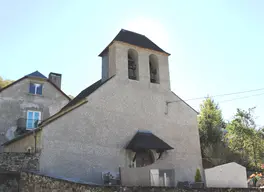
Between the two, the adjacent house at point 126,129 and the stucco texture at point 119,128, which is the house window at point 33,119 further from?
the stucco texture at point 119,128

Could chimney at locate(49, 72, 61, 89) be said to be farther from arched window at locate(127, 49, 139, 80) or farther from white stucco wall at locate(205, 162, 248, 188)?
white stucco wall at locate(205, 162, 248, 188)

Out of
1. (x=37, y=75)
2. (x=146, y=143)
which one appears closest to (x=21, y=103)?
(x=37, y=75)

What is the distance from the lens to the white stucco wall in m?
14.4

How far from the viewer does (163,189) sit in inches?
407

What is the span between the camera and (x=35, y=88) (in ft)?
90.9

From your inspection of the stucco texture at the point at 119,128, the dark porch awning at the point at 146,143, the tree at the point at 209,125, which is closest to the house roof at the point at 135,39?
the stucco texture at the point at 119,128

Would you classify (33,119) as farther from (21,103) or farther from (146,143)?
(146,143)

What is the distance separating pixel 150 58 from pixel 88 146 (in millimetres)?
8971

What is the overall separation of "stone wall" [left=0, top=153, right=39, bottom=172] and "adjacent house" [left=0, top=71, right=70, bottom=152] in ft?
34.4

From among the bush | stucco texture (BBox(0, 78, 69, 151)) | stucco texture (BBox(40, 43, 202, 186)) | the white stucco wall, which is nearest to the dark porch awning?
stucco texture (BBox(40, 43, 202, 186))

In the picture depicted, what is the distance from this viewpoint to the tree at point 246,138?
29141 millimetres

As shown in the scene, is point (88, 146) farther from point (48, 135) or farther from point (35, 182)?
point (35, 182)

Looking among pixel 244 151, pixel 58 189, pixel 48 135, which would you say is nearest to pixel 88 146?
pixel 48 135

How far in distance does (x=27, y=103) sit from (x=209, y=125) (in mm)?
20904
